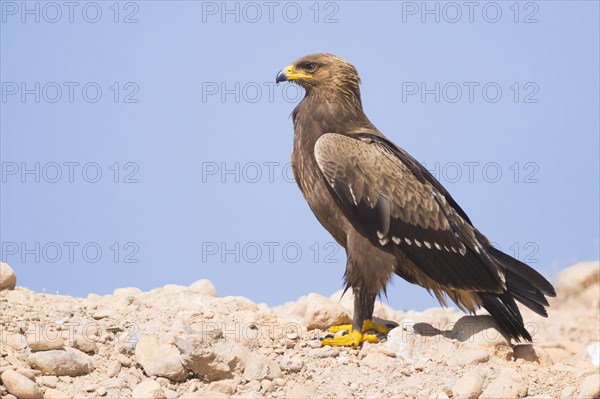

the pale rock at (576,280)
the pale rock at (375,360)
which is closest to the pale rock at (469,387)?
the pale rock at (375,360)

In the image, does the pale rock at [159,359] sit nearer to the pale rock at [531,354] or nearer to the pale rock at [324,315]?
the pale rock at [324,315]

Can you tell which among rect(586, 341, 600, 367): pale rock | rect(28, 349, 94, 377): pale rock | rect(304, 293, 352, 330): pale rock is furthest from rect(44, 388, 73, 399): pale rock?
rect(586, 341, 600, 367): pale rock

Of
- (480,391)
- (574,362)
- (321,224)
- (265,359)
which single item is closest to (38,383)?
(265,359)

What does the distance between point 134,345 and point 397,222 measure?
305 centimetres

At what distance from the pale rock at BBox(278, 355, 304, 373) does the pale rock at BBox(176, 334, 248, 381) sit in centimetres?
48

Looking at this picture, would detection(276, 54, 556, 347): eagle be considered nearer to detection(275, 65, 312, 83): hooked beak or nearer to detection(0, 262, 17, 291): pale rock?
detection(275, 65, 312, 83): hooked beak

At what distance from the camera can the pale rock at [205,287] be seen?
12.1m

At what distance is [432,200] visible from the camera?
996 cm

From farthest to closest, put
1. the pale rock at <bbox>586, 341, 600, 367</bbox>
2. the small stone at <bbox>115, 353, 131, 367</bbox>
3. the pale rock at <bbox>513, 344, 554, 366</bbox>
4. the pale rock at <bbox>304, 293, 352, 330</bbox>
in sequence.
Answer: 1. the pale rock at <bbox>586, 341, 600, 367</bbox>
2. the pale rock at <bbox>304, 293, 352, 330</bbox>
3. the pale rock at <bbox>513, 344, 554, 366</bbox>
4. the small stone at <bbox>115, 353, 131, 367</bbox>

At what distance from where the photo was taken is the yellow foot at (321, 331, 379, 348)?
9.69 m

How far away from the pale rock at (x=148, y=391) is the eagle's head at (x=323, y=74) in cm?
388

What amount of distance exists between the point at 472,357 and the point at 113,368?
3.67 meters

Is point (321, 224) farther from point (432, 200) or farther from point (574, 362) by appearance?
point (574, 362)

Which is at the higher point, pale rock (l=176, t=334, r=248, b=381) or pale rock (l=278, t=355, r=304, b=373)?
pale rock (l=176, t=334, r=248, b=381)
